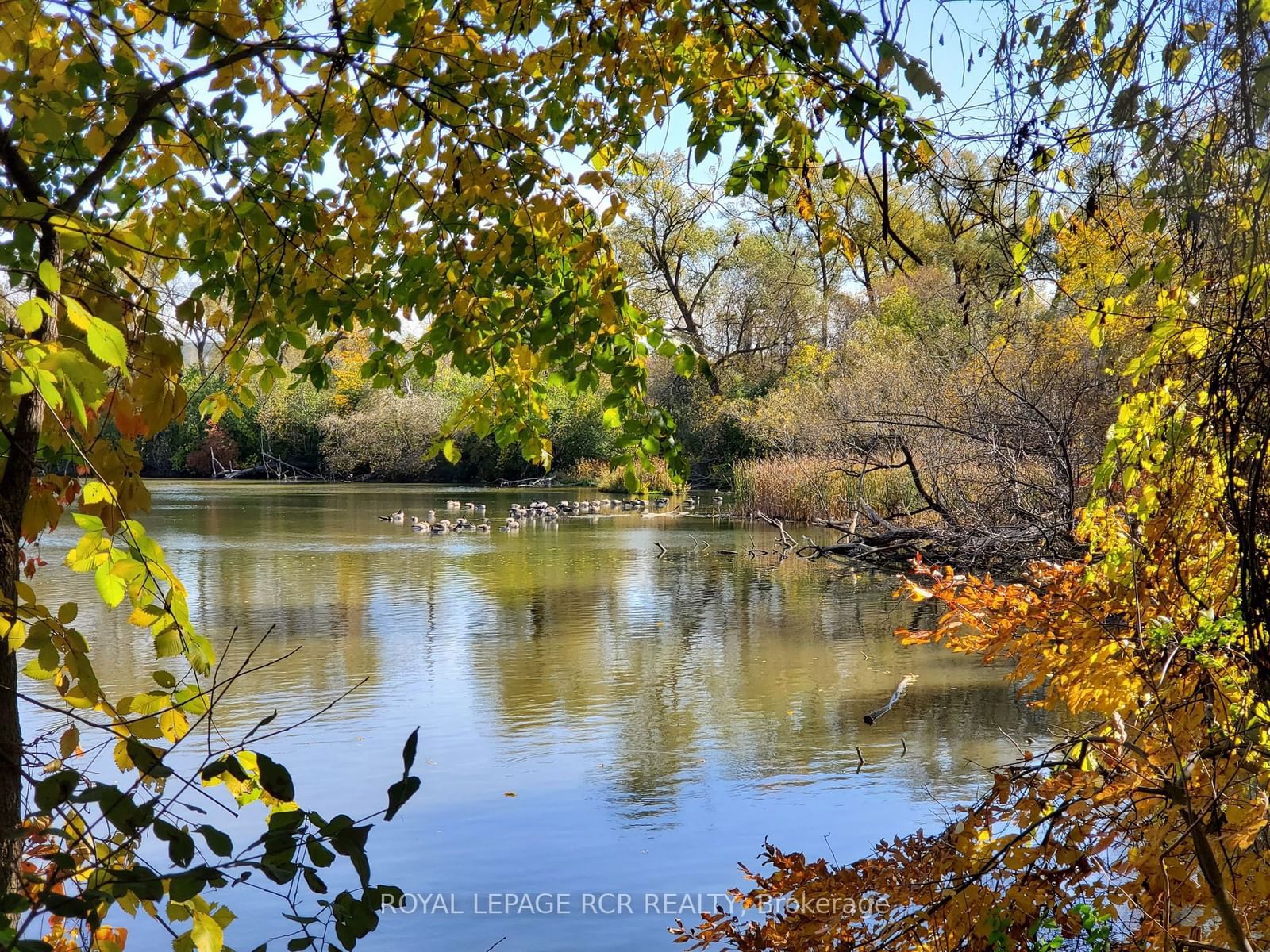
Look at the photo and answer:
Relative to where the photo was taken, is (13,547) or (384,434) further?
(384,434)

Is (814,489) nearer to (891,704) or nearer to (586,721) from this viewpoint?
(891,704)

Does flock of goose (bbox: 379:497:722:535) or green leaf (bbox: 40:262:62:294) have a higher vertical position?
green leaf (bbox: 40:262:62:294)

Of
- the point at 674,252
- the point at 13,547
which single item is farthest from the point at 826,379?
the point at 13,547

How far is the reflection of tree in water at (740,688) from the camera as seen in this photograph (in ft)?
20.5

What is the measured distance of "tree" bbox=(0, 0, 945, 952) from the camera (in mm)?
1271

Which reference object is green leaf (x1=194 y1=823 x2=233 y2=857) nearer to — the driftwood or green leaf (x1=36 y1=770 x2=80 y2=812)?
green leaf (x1=36 y1=770 x2=80 y2=812)

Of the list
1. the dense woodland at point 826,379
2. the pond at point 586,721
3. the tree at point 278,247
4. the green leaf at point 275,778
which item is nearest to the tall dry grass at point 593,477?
the dense woodland at point 826,379

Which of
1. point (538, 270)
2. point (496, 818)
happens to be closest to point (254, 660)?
point (496, 818)

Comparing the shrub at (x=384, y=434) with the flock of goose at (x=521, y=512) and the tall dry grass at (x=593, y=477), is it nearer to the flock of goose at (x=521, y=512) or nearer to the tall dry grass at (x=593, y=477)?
the tall dry grass at (x=593, y=477)

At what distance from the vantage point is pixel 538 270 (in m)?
2.93

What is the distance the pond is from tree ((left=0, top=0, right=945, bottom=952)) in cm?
35

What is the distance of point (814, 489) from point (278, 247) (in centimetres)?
1610

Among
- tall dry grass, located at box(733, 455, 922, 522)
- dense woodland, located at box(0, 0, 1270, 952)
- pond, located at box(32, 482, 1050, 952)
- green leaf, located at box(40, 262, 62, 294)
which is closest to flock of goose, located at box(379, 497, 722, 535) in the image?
tall dry grass, located at box(733, 455, 922, 522)

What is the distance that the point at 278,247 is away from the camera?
2.54 m
